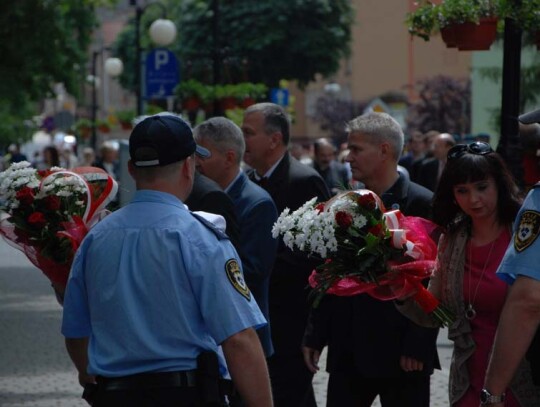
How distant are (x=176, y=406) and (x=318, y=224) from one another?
1241mm

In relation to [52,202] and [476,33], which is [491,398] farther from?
[476,33]

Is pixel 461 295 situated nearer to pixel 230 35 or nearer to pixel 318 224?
pixel 318 224

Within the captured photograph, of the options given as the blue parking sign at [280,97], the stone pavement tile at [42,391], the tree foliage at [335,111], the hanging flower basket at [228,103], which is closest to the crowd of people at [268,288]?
the stone pavement tile at [42,391]

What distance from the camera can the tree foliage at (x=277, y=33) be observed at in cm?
5788

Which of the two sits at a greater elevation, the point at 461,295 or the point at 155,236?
the point at 155,236

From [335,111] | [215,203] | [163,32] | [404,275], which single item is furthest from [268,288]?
[335,111]

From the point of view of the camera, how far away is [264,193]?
297 inches

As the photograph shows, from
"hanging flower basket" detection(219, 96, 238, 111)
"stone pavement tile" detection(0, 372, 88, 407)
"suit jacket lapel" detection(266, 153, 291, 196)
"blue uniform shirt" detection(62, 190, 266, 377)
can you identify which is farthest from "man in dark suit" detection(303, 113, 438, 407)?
"hanging flower basket" detection(219, 96, 238, 111)

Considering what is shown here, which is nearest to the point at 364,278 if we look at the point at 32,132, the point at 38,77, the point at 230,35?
the point at 38,77

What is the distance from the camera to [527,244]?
15.8 ft

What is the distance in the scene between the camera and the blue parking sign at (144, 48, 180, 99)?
25.9 metres

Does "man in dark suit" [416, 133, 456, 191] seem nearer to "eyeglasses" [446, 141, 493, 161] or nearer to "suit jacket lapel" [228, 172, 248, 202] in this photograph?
"suit jacket lapel" [228, 172, 248, 202]

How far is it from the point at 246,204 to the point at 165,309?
2.95m

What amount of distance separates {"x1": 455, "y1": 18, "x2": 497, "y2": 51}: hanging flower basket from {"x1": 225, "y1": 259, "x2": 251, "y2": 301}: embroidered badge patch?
17.7 feet
